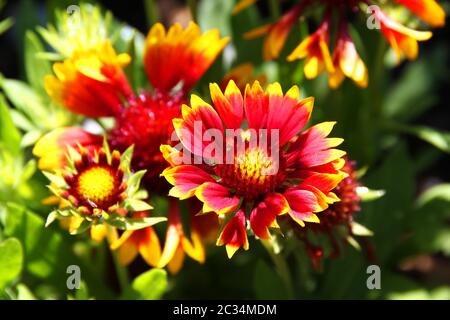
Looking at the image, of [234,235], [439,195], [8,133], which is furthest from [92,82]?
[439,195]

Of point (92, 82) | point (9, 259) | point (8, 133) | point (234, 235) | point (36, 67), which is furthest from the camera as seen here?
point (36, 67)

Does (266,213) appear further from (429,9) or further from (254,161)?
(429,9)

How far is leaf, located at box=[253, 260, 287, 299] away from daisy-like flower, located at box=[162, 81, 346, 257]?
0.28m

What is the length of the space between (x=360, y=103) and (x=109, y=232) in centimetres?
72

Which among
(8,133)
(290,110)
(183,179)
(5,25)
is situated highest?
(5,25)

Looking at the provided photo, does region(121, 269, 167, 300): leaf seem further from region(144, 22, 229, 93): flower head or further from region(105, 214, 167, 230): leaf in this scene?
region(144, 22, 229, 93): flower head

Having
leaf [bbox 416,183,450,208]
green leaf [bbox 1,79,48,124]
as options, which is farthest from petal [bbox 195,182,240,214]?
leaf [bbox 416,183,450,208]

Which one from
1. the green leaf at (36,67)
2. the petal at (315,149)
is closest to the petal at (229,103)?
the petal at (315,149)

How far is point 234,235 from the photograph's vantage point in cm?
107

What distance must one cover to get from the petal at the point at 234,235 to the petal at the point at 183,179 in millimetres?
75

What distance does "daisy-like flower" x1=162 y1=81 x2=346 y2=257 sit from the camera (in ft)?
3.48

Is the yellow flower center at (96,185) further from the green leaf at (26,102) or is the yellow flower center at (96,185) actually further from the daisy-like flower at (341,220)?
the green leaf at (26,102)

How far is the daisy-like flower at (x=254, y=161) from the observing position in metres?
1.06

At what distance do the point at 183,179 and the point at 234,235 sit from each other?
0.11 meters
